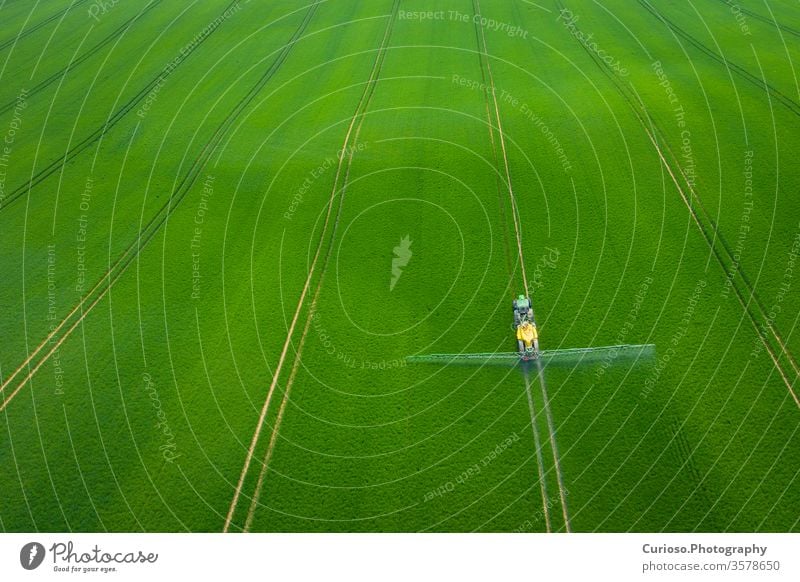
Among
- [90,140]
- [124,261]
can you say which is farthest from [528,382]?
[90,140]

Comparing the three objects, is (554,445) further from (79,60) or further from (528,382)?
(79,60)

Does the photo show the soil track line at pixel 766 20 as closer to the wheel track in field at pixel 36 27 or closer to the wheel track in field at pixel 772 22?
the wheel track in field at pixel 772 22

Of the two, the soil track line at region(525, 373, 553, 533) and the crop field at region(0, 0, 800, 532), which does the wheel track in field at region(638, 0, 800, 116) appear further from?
the soil track line at region(525, 373, 553, 533)

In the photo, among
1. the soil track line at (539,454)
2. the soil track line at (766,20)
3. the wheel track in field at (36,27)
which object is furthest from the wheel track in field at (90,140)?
the soil track line at (766,20)

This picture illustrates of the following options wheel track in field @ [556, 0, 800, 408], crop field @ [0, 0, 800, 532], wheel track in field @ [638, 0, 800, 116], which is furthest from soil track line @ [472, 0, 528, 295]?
wheel track in field @ [638, 0, 800, 116]

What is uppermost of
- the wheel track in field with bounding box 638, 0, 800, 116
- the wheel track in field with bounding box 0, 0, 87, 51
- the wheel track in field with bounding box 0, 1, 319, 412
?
the wheel track in field with bounding box 0, 0, 87, 51

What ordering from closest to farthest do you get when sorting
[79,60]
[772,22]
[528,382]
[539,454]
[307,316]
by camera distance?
[539,454], [528,382], [307,316], [772,22], [79,60]
